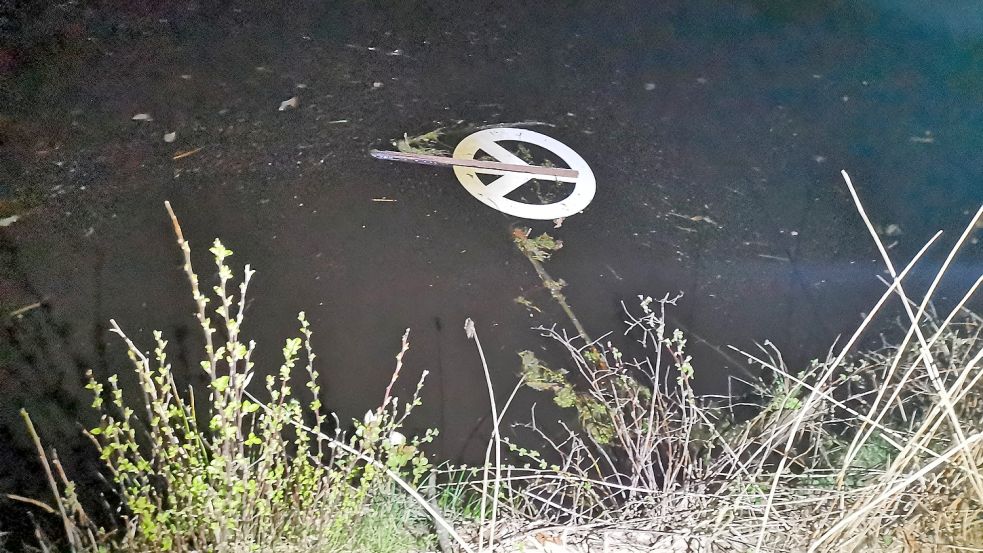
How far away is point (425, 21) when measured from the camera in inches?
149

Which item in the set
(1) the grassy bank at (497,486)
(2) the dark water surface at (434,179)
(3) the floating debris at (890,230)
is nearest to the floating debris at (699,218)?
(2) the dark water surface at (434,179)

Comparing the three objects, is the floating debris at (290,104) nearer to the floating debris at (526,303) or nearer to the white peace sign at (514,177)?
the white peace sign at (514,177)

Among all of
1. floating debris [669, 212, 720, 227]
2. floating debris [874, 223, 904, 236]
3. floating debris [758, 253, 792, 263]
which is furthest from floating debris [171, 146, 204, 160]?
floating debris [874, 223, 904, 236]

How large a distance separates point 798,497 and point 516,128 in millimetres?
2051

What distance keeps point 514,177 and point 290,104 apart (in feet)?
3.18

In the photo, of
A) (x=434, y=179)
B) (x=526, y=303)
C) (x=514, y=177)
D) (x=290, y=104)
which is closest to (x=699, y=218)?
(x=514, y=177)

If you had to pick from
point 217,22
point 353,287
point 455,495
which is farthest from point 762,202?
point 217,22

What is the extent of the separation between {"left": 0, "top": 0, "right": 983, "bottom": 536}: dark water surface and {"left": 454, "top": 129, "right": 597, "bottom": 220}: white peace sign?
60mm

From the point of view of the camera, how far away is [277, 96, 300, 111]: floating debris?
3.09 m

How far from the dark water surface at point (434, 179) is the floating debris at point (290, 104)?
0.04 m

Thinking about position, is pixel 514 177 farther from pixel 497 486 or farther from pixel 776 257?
pixel 497 486

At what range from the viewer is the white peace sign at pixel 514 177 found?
2869mm

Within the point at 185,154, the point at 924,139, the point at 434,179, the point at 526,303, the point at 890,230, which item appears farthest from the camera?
the point at 924,139

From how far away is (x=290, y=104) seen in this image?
3111 millimetres
